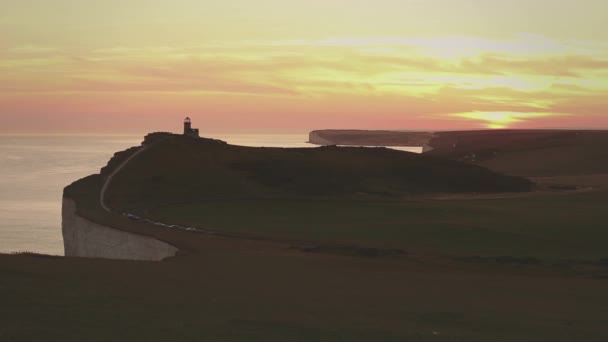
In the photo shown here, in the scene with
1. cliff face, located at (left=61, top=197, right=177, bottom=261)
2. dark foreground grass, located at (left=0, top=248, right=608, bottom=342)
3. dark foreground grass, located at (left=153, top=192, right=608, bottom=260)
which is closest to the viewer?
dark foreground grass, located at (left=0, top=248, right=608, bottom=342)

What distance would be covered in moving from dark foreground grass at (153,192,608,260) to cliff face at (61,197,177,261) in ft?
14.0

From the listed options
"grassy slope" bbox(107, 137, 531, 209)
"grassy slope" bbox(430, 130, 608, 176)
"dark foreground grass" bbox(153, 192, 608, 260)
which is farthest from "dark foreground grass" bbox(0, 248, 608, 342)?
"grassy slope" bbox(430, 130, 608, 176)

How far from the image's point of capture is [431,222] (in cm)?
3803

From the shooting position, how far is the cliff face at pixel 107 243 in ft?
105

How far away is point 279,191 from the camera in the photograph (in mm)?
59688

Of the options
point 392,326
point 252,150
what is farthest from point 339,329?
point 252,150

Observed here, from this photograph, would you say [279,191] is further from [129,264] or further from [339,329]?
[339,329]

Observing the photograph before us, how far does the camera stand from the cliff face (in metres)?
31.9

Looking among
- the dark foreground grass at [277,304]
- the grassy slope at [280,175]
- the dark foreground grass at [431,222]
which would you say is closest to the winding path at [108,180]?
the grassy slope at [280,175]

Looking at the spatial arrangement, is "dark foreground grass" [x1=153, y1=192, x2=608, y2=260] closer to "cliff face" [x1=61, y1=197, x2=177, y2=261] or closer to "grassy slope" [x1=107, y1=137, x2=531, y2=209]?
"cliff face" [x1=61, y1=197, x2=177, y2=261]

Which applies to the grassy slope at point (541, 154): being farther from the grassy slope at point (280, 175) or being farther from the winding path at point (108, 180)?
the winding path at point (108, 180)

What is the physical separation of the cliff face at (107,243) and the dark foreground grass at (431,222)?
14.0 feet

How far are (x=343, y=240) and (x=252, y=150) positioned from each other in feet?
119

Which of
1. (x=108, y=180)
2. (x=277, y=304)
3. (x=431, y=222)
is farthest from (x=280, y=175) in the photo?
(x=277, y=304)
